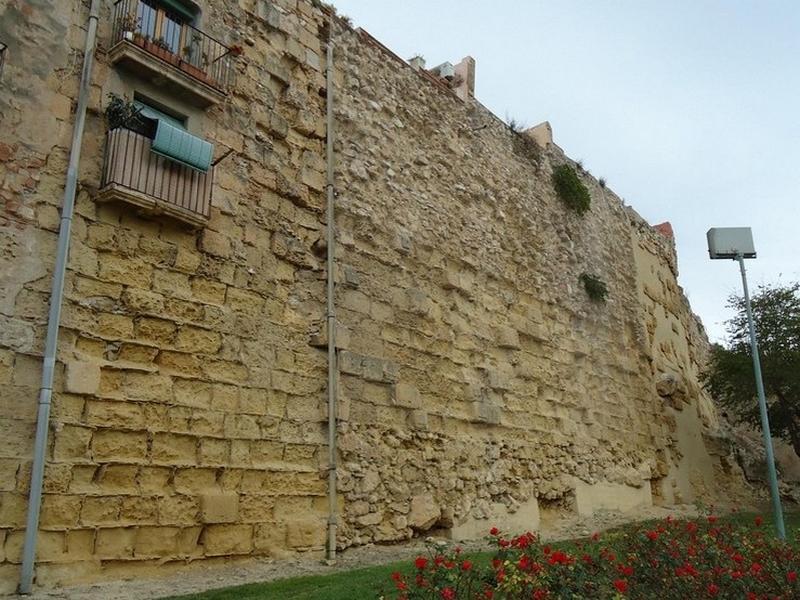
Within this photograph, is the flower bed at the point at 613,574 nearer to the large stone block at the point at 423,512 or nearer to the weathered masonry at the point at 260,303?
the weathered masonry at the point at 260,303

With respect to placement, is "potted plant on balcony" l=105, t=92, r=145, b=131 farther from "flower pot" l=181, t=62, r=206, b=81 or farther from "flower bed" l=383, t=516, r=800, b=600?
"flower bed" l=383, t=516, r=800, b=600

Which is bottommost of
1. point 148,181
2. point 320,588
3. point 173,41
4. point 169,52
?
point 320,588

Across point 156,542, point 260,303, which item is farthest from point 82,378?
point 260,303

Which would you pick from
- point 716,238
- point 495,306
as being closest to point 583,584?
point 495,306

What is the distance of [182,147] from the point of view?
699cm

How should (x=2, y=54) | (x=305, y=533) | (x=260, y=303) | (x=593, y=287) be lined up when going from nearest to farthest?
1. (x=2, y=54)
2. (x=305, y=533)
3. (x=260, y=303)
4. (x=593, y=287)

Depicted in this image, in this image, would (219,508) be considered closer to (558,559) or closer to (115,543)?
(115,543)

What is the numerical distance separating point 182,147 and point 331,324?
8.09 feet

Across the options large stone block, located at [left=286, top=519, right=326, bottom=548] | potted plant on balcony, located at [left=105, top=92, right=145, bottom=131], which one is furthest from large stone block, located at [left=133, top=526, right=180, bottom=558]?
potted plant on balcony, located at [left=105, top=92, right=145, bottom=131]

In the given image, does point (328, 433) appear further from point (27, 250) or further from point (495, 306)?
point (495, 306)

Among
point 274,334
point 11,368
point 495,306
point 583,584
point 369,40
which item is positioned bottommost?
point 583,584

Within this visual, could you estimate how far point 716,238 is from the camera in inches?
486

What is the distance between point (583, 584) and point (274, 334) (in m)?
4.48

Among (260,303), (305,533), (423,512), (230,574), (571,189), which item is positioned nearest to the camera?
(230,574)
